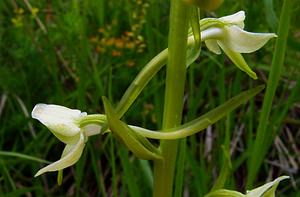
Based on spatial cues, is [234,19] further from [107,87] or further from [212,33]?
[107,87]

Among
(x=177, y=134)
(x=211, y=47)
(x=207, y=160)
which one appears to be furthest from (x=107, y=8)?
(x=177, y=134)

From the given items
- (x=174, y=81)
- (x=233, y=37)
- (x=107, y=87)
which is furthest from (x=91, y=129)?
(x=107, y=87)

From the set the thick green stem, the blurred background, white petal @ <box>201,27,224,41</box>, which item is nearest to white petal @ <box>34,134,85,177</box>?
the thick green stem

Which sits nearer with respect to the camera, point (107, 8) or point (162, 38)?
point (162, 38)

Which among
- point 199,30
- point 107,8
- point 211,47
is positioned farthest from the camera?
point 107,8

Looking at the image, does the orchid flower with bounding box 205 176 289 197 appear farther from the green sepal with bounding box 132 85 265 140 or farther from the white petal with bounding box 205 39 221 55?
the white petal with bounding box 205 39 221 55

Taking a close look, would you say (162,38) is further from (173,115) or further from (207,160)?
(173,115)
